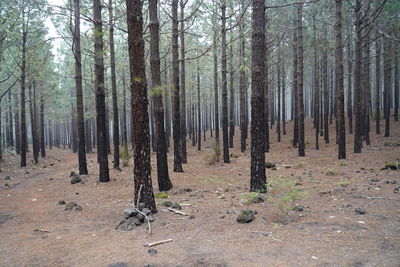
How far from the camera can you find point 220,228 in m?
4.93

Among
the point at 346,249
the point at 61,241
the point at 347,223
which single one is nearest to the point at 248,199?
the point at 347,223

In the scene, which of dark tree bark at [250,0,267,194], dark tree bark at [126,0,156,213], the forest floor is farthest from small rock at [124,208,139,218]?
dark tree bark at [250,0,267,194]

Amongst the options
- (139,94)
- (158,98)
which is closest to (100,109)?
(158,98)

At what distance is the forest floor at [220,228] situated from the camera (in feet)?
12.2

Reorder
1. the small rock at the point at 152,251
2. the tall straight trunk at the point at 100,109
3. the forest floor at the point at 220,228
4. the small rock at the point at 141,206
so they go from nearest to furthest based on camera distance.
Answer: the forest floor at the point at 220,228
the small rock at the point at 152,251
the small rock at the point at 141,206
the tall straight trunk at the point at 100,109

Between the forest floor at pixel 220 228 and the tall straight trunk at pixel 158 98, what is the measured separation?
738 mm

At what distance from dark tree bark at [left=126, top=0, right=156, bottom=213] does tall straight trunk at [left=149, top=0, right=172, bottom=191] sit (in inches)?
61.6

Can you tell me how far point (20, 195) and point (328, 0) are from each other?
2098 centimetres

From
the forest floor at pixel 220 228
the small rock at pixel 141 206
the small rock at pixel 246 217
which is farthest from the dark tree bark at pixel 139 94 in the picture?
the small rock at pixel 246 217

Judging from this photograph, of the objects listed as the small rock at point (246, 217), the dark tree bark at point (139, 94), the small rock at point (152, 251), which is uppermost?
the dark tree bark at point (139, 94)

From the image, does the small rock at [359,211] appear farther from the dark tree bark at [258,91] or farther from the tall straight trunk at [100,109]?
the tall straight trunk at [100,109]

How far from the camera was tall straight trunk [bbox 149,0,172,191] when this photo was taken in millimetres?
7438

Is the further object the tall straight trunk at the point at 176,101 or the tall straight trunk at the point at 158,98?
the tall straight trunk at the point at 176,101

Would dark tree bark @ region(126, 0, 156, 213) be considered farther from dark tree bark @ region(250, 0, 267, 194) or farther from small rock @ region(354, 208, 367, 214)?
small rock @ region(354, 208, 367, 214)
